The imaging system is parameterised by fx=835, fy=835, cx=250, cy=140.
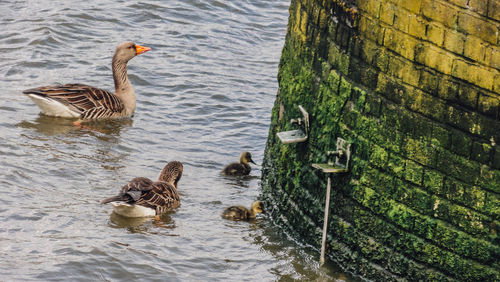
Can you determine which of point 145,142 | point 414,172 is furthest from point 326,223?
point 145,142

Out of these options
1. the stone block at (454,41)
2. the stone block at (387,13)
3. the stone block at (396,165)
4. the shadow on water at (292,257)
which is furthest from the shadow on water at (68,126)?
the stone block at (454,41)

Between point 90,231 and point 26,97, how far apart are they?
222 inches

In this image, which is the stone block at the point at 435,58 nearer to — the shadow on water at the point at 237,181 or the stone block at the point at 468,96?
the stone block at the point at 468,96

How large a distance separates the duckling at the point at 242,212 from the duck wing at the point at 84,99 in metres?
4.31

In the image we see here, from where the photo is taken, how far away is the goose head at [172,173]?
10578 mm

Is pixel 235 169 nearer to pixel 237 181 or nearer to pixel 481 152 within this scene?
pixel 237 181

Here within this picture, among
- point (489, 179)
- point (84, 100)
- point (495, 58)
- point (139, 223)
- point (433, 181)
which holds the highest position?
point (495, 58)

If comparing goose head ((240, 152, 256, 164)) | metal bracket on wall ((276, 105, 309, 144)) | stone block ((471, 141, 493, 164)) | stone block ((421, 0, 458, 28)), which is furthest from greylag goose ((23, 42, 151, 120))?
stone block ((471, 141, 493, 164))

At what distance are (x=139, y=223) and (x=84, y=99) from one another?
4.33 meters

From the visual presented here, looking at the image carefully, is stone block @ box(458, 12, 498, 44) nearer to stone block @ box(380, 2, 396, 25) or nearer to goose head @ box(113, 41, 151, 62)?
stone block @ box(380, 2, 396, 25)

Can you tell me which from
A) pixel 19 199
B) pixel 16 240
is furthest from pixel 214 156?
pixel 16 240

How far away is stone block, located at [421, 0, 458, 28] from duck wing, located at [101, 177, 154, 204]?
13.3 ft

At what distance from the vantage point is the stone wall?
7.03 m

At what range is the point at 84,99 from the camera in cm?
1343
